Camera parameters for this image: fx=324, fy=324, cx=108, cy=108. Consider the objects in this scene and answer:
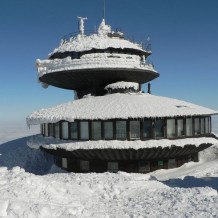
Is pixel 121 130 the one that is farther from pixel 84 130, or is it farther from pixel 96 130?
pixel 84 130

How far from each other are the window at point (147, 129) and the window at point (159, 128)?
63cm

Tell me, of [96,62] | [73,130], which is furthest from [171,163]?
[96,62]

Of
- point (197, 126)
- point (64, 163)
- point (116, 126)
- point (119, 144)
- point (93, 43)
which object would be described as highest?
point (93, 43)

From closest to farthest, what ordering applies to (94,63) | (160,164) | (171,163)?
(160,164), (171,163), (94,63)

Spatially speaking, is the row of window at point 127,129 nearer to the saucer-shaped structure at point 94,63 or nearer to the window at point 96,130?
the window at point 96,130

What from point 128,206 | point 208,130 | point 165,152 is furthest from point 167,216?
point 208,130

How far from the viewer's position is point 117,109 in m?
27.7

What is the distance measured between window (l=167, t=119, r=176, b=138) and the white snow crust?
916 centimetres

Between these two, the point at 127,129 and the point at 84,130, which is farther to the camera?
the point at 84,130

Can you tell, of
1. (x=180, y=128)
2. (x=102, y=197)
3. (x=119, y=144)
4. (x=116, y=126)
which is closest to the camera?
(x=102, y=197)

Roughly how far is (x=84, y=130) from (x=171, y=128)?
780cm

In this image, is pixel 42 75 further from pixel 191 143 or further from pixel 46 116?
pixel 191 143

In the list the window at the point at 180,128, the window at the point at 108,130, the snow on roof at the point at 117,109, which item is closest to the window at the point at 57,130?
the snow on roof at the point at 117,109

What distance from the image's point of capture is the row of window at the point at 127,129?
27781 mm
